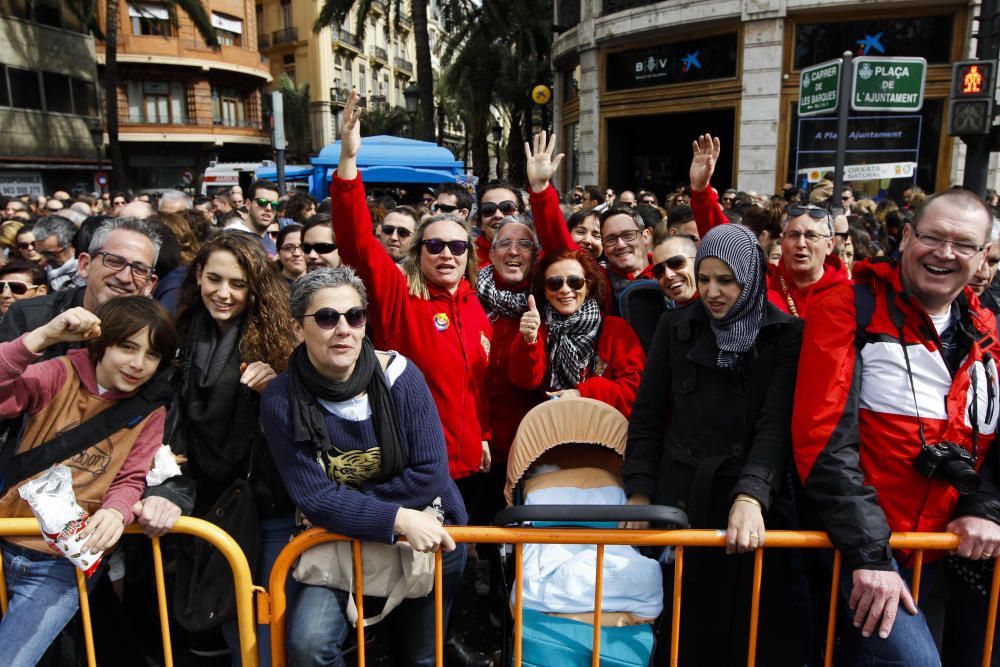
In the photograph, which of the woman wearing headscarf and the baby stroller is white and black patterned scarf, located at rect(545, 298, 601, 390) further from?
the woman wearing headscarf

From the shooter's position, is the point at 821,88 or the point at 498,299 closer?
the point at 498,299

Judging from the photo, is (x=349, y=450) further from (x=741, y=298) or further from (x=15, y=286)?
(x=15, y=286)

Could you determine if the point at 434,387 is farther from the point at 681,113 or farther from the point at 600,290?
the point at 681,113

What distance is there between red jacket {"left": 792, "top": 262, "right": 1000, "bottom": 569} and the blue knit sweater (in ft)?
4.25

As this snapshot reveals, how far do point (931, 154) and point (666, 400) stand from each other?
1555cm

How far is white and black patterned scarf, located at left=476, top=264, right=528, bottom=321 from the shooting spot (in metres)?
3.52

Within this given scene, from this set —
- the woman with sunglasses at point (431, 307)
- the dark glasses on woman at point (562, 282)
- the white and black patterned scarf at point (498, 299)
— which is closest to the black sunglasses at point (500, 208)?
the white and black patterned scarf at point (498, 299)

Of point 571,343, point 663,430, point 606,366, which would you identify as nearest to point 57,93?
point 571,343

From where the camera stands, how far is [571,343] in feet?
10.9

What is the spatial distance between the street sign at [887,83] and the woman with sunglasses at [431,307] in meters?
5.28

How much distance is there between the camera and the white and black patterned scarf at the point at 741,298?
244cm

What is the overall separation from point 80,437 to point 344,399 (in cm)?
97

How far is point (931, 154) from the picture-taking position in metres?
14.8

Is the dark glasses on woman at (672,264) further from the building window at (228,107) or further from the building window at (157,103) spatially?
the building window at (228,107)
